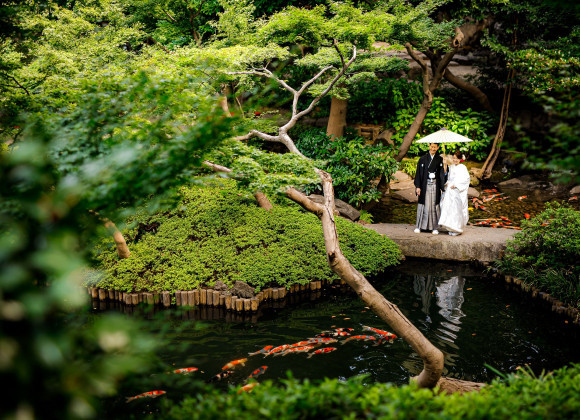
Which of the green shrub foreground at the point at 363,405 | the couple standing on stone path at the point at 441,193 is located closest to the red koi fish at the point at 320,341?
the green shrub foreground at the point at 363,405

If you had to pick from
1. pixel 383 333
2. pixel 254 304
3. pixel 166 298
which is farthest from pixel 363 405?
pixel 166 298

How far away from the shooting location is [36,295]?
126 centimetres

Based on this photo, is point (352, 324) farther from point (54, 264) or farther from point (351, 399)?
point (54, 264)

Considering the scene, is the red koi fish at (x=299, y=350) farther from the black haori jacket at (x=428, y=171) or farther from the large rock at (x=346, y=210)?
the black haori jacket at (x=428, y=171)

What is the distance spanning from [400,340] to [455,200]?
4484 millimetres

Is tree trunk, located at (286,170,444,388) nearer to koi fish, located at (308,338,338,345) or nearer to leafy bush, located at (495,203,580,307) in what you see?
koi fish, located at (308,338,338,345)

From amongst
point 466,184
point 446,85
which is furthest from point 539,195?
point 446,85

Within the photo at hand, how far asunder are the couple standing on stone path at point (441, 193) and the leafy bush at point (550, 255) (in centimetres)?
145

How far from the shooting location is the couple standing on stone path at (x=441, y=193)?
9258 millimetres

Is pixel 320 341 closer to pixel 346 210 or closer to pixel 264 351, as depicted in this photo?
pixel 264 351

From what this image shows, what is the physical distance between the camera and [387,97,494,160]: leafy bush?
13641mm

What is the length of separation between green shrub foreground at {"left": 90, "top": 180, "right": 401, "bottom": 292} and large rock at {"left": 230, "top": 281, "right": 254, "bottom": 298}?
0.19 metres

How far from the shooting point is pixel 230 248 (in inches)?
318

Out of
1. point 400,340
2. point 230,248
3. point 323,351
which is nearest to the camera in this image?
point 323,351
